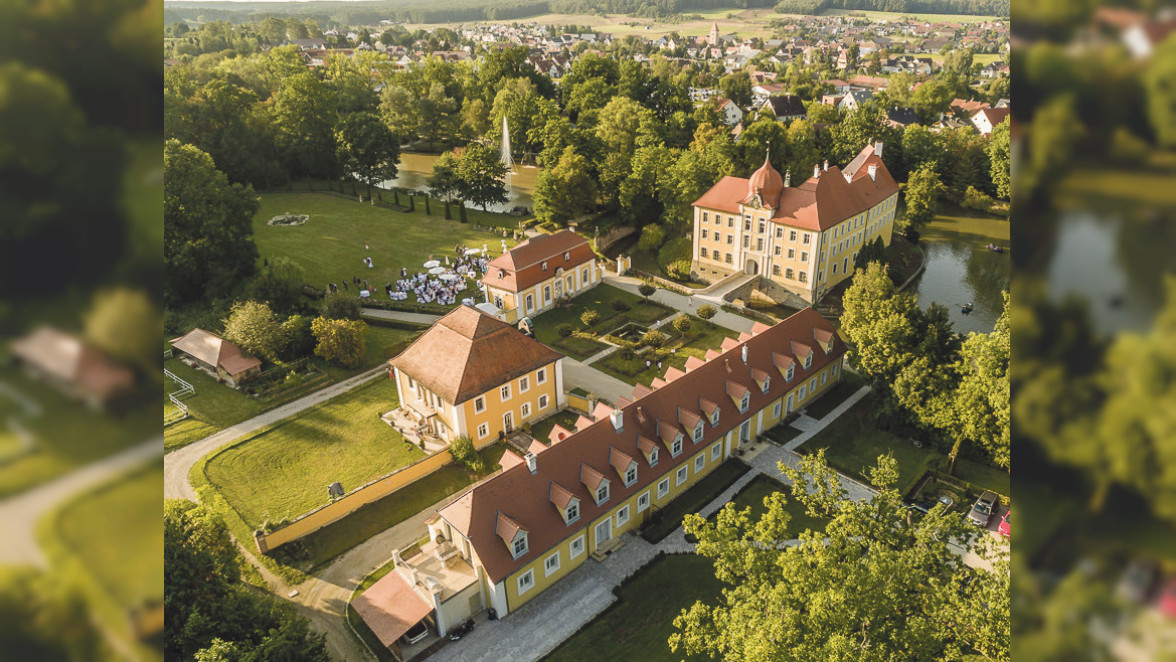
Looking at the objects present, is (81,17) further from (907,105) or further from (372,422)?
(907,105)

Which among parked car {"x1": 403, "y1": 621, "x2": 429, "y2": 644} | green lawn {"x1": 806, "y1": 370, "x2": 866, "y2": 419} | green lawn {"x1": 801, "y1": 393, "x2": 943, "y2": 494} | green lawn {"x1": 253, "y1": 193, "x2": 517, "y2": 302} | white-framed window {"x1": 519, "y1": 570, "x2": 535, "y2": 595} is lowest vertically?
parked car {"x1": 403, "y1": 621, "x2": 429, "y2": 644}

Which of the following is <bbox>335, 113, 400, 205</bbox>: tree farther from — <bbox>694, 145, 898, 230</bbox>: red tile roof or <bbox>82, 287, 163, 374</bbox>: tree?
<bbox>82, 287, 163, 374</bbox>: tree

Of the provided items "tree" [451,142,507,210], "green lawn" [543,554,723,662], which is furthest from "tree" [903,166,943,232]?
"green lawn" [543,554,723,662]

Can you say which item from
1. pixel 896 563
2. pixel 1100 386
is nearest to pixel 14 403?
pixel 1100 386

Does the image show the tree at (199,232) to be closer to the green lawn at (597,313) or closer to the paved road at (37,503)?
the green lawn at (597,313)

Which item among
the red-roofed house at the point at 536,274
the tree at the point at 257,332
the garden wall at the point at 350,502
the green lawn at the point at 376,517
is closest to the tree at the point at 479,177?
the red-roofed house at the point at 536,274

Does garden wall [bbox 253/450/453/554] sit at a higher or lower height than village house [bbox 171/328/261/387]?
lower
